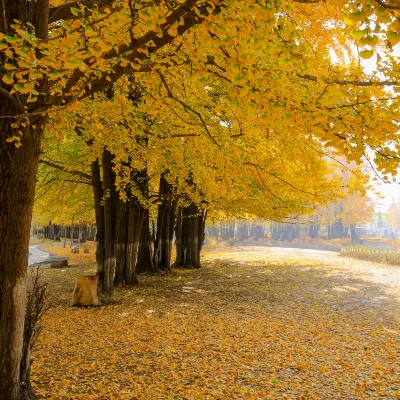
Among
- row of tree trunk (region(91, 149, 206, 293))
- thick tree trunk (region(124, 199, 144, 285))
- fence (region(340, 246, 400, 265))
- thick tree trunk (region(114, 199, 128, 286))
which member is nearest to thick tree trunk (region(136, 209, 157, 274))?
row of tree trunk (region(91, 149, 206, 293))

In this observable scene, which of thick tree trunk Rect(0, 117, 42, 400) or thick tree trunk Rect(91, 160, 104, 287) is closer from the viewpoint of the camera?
thick tree trunk Rect(0, 117, 42, 400)

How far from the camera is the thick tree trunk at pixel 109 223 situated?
36.6 ft

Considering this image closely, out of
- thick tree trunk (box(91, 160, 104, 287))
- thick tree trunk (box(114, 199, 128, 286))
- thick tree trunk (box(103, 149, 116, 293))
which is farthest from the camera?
thick tree trunk (box(91, 160, 104, 287))

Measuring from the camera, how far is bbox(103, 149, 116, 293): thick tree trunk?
11.1 metres

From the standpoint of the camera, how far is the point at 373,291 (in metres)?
13.1

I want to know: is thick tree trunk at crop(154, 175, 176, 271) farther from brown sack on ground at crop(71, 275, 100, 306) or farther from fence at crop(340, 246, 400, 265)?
fence at crop(340, 246, 400, 265)

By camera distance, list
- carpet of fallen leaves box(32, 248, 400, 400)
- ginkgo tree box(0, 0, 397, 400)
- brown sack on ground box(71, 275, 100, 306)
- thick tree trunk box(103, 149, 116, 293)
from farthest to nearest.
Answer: thick tree trunk box(103, 149, 116, 293) → brown sack on ground box(71, 275, 100, 306) → carpet of fallen leaves box(32, 248, 400, 400) → ginkgo tree box(0, 0, 397, 400)

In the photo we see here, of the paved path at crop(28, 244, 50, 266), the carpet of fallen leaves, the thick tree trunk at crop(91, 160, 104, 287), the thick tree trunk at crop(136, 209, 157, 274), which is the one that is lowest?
the paved path at crop(28, 244, 50, 266)

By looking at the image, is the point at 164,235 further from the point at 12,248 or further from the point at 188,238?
the point at 12,248

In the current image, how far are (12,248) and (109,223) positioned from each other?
24.5 ft

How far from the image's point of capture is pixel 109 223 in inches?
460

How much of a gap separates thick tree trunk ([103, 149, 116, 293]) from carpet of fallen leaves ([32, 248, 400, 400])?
2.21 feet

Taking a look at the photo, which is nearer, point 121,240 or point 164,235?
point 121,240

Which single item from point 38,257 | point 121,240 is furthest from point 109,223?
point 38,257
